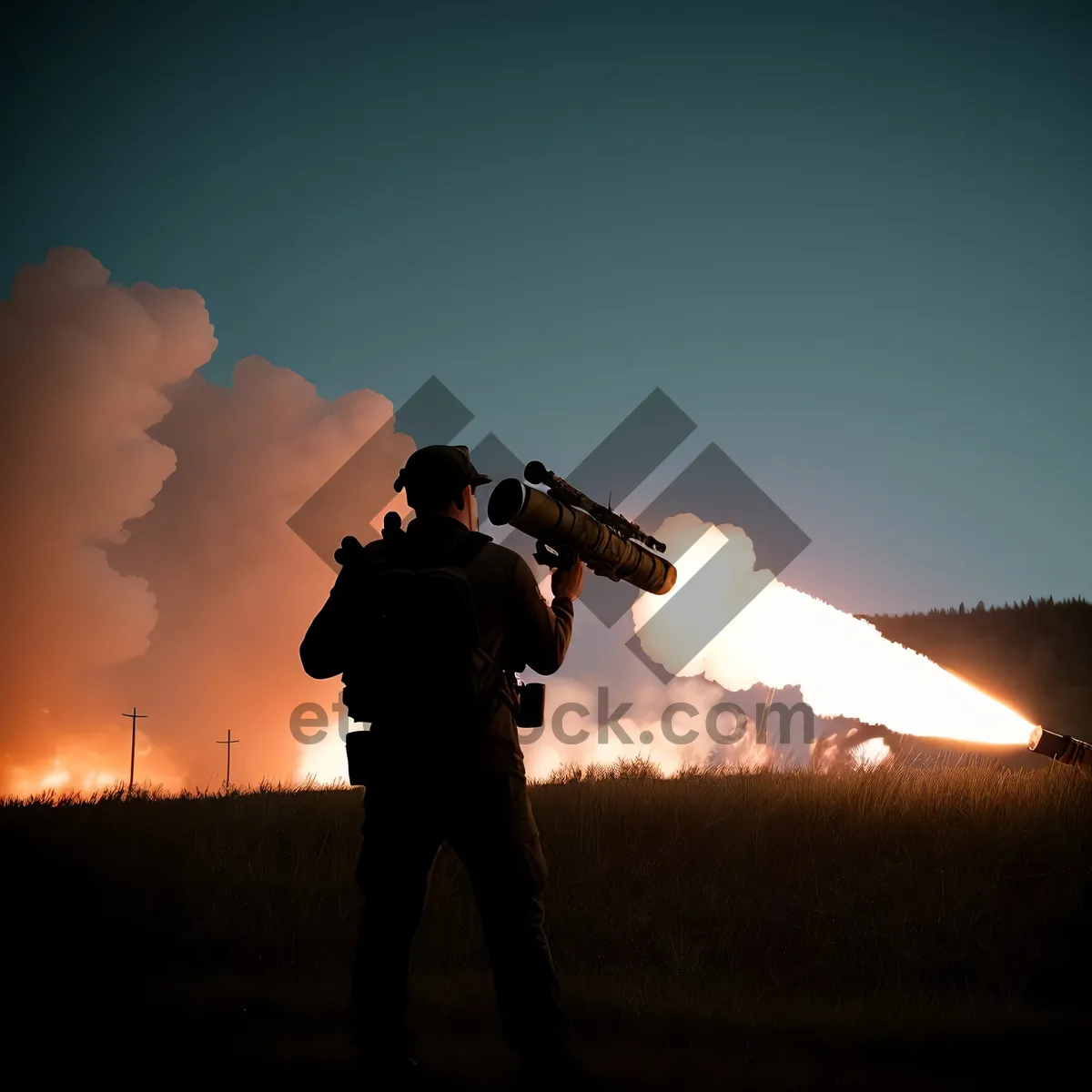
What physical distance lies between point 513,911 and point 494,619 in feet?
4.29

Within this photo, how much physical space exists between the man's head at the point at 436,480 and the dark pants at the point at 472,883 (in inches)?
53.5

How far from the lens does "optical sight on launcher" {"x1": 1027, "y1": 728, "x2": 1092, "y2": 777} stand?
29.6ft

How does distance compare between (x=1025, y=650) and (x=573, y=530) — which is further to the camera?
(x=1025, y=650)

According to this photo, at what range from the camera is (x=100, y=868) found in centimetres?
852

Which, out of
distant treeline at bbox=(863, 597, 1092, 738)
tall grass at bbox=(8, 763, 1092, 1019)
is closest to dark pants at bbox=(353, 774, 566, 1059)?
tall grass at bbox=(8, 763, 1092, 1019)

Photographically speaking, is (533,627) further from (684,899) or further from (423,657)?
(684,899)

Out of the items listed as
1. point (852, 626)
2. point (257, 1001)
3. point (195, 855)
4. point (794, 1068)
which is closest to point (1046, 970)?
point (794, 1068)

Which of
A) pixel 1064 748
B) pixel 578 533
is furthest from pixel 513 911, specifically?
pixel 1064 748

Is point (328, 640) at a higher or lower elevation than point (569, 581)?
lower

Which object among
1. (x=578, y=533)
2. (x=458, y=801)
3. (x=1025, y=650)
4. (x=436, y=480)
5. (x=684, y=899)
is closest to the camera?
(x=458, y=801)

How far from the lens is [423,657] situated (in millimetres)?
3924

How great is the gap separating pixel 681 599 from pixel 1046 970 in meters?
5.15

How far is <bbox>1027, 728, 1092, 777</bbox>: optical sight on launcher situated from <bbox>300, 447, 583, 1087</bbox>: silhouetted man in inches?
287

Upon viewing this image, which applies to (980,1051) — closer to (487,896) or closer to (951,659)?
(487,896)
